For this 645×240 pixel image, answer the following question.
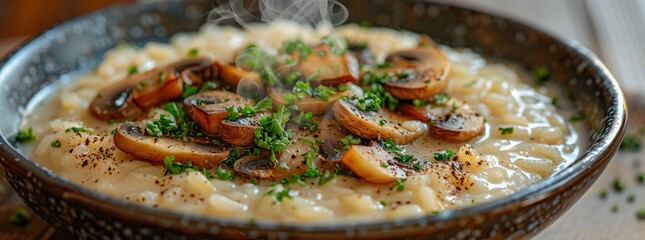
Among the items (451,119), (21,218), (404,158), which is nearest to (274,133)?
(404,158)

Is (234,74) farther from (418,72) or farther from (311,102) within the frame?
(418,72)

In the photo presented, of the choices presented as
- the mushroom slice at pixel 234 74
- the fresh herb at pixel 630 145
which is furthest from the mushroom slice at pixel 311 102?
the fresh herb at pixel 630 145

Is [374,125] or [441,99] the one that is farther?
[441,99]

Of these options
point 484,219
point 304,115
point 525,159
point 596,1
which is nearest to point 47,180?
point 304,115

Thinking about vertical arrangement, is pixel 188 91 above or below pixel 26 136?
above

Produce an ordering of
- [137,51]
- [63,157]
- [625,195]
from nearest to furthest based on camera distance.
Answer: [63,157] → [625,195] → [137,51]

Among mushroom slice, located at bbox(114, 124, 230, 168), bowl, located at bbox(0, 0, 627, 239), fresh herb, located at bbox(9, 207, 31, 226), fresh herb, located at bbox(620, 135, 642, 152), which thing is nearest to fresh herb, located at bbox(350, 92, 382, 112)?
mushroom slice, located at bbox(114, 124, 230, 168)

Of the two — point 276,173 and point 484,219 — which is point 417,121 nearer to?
point 276,173
